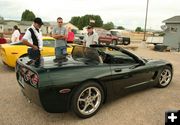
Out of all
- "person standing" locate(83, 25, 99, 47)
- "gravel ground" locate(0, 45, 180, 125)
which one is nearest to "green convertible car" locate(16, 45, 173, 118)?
"gravel ground" locate(0, 45, 180, 125)

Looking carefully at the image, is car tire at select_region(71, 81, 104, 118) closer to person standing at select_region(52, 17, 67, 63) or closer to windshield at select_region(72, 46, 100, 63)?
windshield at select_region(72, 46, 100, 63)

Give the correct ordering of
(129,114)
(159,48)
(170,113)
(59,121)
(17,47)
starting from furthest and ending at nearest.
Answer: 1. (159,48)
2. (17,47)
3. (129,114)
4. (59,121)
5. (170,113)

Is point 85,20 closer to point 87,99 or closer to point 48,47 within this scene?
point 48,47

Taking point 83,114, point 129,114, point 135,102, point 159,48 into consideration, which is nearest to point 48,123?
point 83,114

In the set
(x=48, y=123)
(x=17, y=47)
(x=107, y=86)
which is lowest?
(x=48, y=123)

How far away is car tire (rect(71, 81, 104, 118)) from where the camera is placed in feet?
10.8

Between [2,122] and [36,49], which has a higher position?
[36,49]

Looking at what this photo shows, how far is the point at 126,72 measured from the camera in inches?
159

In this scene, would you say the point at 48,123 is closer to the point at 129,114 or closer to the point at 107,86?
the point at 107,86

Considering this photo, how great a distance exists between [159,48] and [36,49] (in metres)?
14.0

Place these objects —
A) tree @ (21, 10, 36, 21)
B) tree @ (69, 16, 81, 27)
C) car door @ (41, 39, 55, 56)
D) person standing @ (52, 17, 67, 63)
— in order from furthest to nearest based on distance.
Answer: tree @ (69, 16, 81, 27)
tree @ (21, 10, 36, 21)
car door @ (41, 39, 55, 56)
person standing @ (52, 17, 67, 63)

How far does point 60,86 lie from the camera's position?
3.09 m

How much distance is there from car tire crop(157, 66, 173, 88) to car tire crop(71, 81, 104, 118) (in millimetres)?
2112

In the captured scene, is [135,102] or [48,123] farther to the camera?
[135,102]
